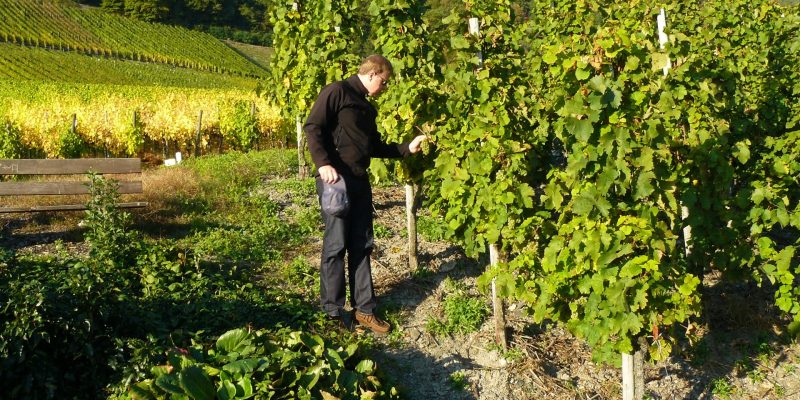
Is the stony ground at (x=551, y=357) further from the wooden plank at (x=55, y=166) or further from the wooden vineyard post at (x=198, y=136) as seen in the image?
the wooden vineyard post at (x=198, y=136)

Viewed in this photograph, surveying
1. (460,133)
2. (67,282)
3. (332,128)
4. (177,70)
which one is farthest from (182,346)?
(177,70)

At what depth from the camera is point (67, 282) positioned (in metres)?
4.03

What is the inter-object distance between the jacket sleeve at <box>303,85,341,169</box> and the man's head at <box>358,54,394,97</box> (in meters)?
0.21

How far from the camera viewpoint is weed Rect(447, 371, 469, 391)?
431 centimetres

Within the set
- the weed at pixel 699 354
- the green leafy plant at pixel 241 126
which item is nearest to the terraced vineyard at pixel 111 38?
the green leafy plant at pixel 241 126

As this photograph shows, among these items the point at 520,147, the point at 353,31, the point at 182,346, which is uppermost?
the point at 353,31

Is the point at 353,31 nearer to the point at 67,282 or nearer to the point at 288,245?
the point at 288,245

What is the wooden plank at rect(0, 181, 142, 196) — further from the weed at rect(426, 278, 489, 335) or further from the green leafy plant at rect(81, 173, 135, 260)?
the weed at rect(426, 278, 489, 335)

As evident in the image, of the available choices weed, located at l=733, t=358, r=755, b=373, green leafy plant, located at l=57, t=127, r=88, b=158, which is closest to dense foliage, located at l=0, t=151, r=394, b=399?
weed, located at l=733, t=358, r=755, b=373

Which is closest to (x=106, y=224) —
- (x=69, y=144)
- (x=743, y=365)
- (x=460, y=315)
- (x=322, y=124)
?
(x=322, y=124)

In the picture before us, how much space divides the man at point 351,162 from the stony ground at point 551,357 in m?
0.43

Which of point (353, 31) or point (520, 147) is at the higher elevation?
point (353, 31)

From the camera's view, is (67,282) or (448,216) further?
(448,216)

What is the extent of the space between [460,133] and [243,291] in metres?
2.15
